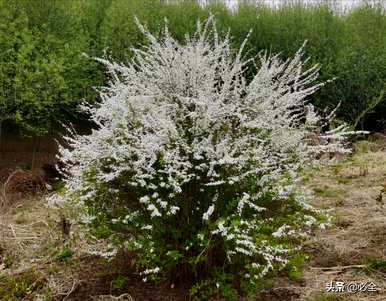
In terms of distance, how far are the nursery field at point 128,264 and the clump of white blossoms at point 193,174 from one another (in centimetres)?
17

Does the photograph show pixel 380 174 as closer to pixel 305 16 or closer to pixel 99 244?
pixel 99 244

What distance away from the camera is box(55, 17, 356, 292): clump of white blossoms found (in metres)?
3.35

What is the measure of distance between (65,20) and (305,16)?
5523 millimetres

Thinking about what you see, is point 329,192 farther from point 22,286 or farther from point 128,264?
point 22,286

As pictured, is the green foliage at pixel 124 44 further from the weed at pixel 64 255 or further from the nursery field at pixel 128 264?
the weed at pixel 64 255

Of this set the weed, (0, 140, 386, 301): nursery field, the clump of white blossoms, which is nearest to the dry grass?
(0, 140, 386, 301): nursery field

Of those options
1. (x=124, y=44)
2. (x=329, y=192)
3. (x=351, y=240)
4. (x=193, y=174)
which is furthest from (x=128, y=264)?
(x=124, y=44)

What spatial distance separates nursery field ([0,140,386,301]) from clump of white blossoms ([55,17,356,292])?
173 millimetres

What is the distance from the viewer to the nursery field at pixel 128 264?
3633 mm

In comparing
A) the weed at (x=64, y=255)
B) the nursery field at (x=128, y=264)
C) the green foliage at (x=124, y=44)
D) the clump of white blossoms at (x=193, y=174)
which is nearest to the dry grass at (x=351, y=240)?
the nursery field at (x=128, y=264)

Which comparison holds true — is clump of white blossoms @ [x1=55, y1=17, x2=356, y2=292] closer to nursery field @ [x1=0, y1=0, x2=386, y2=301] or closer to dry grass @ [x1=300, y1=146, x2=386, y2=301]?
nursery field @ [x1=0, y1=0, x2=386, y2=301]

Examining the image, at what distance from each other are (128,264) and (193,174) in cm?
102

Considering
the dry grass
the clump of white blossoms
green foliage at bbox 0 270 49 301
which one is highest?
the clump of white blossoms

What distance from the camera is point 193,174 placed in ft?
10.7
